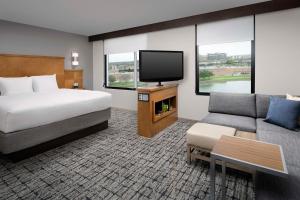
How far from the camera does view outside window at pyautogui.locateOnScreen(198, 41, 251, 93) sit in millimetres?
3719

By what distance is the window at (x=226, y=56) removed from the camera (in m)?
3.63

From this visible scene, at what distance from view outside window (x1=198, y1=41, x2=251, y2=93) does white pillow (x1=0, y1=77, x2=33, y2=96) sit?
398 centimetres

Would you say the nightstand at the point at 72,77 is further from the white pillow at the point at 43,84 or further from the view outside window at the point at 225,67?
the view outside window at the point at 225,67

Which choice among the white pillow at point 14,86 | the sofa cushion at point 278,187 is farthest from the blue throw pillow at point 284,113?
the white pillow at point 14,86

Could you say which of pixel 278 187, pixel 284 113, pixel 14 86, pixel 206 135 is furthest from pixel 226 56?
pixel 14 86

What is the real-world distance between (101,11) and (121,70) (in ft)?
7.65

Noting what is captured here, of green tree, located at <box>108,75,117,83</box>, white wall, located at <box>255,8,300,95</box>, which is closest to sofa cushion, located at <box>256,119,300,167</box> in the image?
white wall, located at <box>255,8,300,95</box>

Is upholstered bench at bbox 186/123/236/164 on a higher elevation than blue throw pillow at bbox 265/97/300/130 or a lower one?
lower

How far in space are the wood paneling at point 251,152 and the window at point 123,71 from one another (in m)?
3.87

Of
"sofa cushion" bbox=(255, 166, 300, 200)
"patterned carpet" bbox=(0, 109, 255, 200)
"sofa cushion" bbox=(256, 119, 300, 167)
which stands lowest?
"patterned carpet" bbox=(0, 109, 255, 200)

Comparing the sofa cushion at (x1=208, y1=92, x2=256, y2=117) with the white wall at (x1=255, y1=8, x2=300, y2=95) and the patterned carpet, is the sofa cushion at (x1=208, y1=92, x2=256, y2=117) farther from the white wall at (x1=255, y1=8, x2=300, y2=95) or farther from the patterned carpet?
the patterned carpet

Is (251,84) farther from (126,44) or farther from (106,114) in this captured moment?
(126,44)

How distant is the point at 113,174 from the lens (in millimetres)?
2166

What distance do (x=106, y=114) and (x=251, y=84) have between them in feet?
10.3
